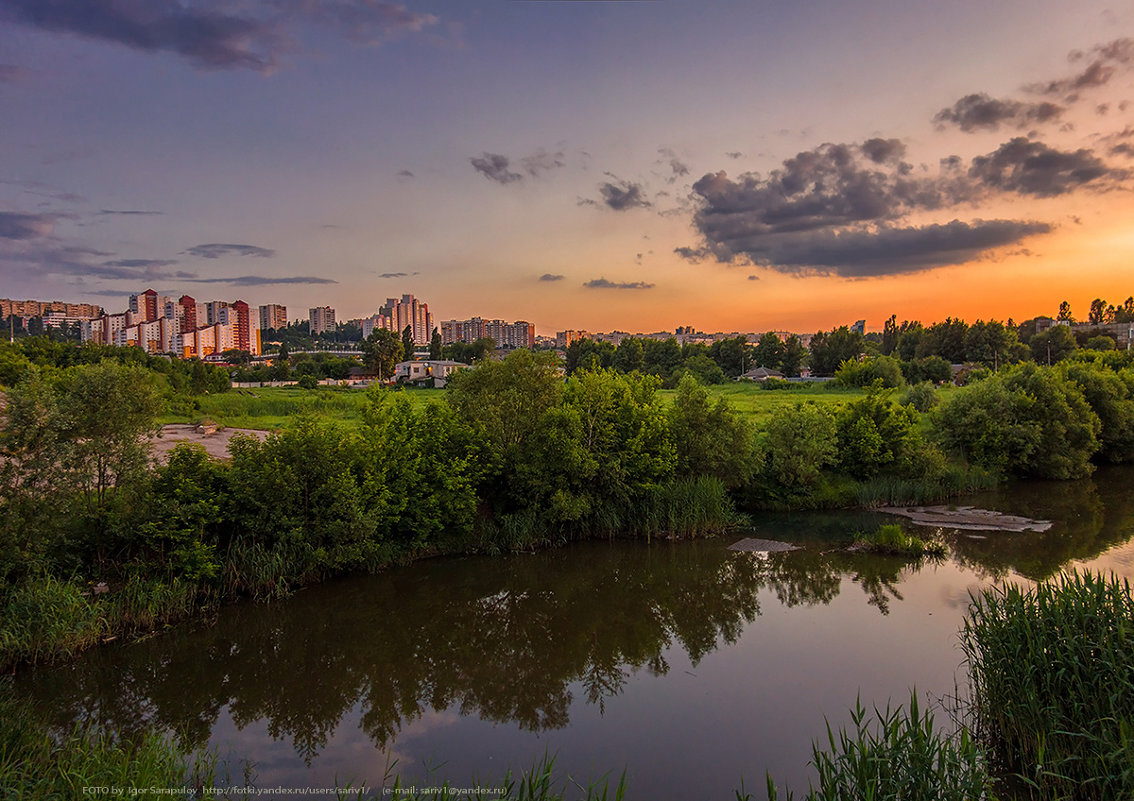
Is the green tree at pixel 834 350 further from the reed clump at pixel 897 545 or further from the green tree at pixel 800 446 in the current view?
the reed clump at pixel 897 545

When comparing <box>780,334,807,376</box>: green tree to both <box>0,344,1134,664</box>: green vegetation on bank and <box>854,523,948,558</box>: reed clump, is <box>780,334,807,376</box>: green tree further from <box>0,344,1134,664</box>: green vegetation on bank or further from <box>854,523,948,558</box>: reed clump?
<box>854,523,948,558</box>: reed clump

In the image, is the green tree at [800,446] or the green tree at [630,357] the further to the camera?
the green tree at [630,357]

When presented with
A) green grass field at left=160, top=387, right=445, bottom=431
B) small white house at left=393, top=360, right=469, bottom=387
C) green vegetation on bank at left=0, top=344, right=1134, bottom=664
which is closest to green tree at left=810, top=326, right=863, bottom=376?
small white house at left=393, top=360, right=469, bottom=387

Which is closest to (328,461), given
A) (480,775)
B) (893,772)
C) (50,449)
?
(50,449)

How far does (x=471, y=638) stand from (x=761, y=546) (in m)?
13.2

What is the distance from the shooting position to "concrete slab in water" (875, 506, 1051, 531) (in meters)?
27.3

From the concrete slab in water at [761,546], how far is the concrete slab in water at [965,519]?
24.6 feet

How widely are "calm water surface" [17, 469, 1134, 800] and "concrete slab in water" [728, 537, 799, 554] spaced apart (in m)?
0.95

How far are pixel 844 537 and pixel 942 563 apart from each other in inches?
157

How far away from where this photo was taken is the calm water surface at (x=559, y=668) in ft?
39.2

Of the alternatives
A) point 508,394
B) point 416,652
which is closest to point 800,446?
point 508,394

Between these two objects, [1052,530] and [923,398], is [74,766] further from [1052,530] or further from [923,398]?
[923,398]

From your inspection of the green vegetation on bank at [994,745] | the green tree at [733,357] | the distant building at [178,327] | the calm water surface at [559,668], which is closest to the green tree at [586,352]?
the green tree at [733,357]

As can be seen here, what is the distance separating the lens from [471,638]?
1728cm
